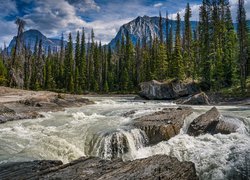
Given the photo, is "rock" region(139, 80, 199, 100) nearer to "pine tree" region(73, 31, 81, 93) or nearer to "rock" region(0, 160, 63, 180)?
"pine tree" region(73, 31, 81, 93)

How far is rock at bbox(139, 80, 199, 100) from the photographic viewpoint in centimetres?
4550

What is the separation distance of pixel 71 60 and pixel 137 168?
245ft

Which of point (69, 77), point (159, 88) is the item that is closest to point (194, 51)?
point (159, 88)

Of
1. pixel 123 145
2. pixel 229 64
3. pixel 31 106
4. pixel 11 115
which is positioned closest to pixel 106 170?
pixel 123 145

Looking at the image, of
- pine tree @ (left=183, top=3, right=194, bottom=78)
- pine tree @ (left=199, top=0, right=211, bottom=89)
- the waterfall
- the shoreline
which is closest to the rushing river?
the waterfall

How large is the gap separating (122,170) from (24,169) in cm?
320

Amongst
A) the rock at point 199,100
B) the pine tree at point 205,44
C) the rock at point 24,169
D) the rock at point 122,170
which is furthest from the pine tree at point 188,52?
the rock at point 24,169

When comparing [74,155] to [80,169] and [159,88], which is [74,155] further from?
[159,88]

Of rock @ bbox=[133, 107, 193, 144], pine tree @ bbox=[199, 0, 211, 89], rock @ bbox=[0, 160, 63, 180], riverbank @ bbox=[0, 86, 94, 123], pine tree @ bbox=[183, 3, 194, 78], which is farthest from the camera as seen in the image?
pine tree @ bbox=[183, 3, 194, 78]

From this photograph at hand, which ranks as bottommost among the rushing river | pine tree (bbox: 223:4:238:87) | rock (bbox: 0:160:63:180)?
the rushing river

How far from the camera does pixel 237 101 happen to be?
117 feet

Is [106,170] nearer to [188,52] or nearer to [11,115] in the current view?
[11,115]

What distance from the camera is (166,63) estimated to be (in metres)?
61.3

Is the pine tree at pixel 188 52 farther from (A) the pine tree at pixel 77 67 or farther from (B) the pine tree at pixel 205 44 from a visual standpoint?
(A) the pine tree at pixel 77 67
